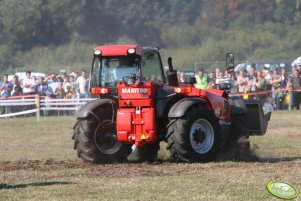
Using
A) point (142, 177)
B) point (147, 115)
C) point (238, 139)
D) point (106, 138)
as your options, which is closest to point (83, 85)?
point (238, 139)

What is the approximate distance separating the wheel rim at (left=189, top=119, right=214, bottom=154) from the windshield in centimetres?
160

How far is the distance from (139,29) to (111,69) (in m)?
31.6

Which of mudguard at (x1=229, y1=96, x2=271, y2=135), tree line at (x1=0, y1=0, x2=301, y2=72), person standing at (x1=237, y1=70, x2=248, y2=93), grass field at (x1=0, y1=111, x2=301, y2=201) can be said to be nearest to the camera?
grass field at (x1=0, y1=111, x2=301, y2=201)

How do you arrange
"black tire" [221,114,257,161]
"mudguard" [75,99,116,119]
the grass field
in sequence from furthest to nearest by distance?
"black tire" [221,114,257,161], "mudguard" [75,99,116,119], the grass field

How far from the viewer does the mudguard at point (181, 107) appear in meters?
15.0

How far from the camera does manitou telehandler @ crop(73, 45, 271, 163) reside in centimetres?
1525

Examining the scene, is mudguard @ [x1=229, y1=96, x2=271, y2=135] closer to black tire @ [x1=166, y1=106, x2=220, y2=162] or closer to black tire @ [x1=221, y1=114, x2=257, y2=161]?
black tire @ [x1=221, y1=114, x2=257, y2=161]

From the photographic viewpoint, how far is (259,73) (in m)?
34.0

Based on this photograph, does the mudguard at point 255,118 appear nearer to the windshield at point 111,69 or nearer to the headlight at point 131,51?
the windshield at point 111,69

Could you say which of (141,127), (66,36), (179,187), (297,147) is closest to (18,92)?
(66,36)

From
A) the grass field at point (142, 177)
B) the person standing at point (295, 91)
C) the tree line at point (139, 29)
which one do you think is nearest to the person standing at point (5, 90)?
the tree line at point (139, 29)

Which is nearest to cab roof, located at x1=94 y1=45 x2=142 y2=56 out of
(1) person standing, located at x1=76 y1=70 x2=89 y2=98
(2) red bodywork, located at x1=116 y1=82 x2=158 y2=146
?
(2) red bodywork, located at x1=116 y1=82 x2=158 y2=146

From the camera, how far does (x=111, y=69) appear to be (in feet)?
53.4

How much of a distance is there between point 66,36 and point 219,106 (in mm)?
30183
